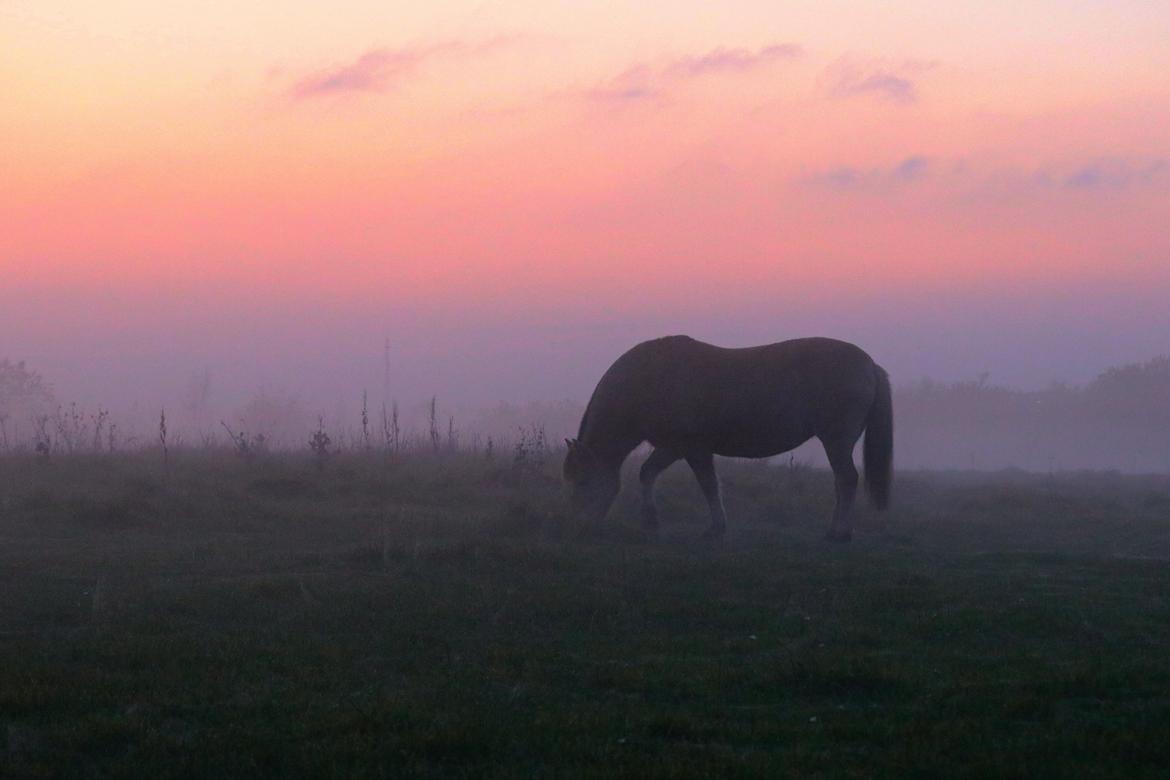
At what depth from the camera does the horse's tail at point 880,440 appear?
14.4 meters

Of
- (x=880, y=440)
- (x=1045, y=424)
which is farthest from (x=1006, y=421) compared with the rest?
(x=880, y=440)

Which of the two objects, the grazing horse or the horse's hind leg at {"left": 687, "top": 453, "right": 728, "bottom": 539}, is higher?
the grazing horse

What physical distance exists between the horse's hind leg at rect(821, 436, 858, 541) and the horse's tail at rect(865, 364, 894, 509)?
325 millimetres

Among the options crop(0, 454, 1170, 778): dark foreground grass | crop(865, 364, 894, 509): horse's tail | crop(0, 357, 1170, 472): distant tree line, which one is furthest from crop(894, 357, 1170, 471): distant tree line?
crop(0, 454, 1170, 778): dark foreground grass

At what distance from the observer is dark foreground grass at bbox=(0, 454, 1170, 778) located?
189 inches

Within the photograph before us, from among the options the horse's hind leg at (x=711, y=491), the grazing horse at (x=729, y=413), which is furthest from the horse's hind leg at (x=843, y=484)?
the horse's hind leg at (x=711, y=491)

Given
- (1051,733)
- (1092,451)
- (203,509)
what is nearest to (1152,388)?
(1092,451)

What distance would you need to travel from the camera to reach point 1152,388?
6950cm

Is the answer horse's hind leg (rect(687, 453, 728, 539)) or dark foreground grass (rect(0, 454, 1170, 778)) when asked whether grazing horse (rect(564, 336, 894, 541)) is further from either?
dark foreground grass (rect(0, 454, 1170, 778))

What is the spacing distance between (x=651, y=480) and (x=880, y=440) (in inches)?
111

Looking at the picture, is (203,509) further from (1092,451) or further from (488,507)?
(1092,451)

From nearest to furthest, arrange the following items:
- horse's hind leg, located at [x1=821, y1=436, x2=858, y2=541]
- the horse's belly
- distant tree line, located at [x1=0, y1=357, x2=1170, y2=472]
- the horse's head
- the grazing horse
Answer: horse's hind leg, located at [x1=821, y1=436, x2=858, y2=541]
the grazing horse
the horse's belly
the horse's head
distant tree line, located at [x1=0, y1=357, x2=1170, y2=472]

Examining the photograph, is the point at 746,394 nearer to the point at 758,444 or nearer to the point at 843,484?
the point at 758,444

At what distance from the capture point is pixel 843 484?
14.0 meters
